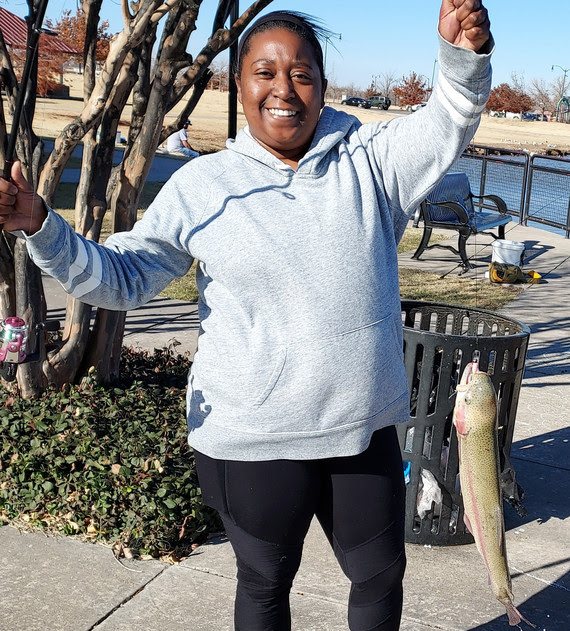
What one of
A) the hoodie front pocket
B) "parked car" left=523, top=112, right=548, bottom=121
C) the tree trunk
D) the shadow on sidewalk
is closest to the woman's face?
the hoodie front pocket

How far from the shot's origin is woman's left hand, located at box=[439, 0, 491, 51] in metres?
1.85

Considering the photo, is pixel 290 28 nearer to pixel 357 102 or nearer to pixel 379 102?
pixel 379 102

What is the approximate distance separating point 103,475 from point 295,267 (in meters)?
1.99

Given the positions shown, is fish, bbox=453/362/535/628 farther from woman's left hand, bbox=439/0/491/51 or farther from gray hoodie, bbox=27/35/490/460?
woman's left hand, bbox=439/0/491/51

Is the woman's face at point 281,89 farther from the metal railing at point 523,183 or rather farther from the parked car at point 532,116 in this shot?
the parked car at point 532,116

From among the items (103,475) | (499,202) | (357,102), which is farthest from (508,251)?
(357,102)

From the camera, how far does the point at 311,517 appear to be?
222 cm

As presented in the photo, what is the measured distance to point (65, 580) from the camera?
331cm

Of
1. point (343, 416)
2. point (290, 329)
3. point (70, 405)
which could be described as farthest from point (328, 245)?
point (70, 405)

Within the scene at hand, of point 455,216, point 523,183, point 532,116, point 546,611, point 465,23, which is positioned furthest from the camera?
point 532,116

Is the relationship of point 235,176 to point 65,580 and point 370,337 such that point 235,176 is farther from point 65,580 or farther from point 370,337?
point 65,580

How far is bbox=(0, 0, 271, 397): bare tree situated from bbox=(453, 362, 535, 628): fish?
265 centimetres

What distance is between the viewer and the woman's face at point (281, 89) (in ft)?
6.97

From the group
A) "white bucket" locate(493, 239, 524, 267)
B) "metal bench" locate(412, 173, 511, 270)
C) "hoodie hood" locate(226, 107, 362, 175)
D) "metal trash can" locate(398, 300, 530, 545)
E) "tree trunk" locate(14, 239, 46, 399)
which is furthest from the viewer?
"metal bench" locate(412, 173, 511, 270)
